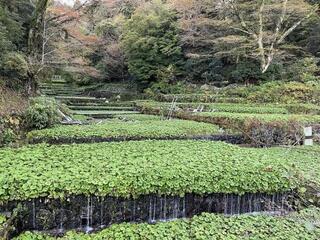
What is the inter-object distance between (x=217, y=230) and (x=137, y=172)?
153cm

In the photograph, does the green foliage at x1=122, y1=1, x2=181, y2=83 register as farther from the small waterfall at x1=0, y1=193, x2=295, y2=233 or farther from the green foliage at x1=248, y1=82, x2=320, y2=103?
the small waterfall at x1=0, y1=193, x2=295, y2=233

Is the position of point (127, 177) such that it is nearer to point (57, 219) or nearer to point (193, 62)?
point (57, 219)

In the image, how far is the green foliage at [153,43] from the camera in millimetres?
25344

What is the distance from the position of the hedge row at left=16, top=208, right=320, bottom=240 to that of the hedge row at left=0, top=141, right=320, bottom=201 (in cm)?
58

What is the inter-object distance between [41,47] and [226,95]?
11433mm

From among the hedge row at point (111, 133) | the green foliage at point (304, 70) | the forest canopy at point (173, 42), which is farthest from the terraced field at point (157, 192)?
the green foliage at point (304, 70)

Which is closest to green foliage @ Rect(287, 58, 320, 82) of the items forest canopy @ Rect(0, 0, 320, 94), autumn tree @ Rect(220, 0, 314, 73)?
forest canopy @ Rect(0, 0, 320, 94)

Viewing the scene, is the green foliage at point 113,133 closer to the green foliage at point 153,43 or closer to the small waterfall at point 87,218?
the small waterfall at point 87,218

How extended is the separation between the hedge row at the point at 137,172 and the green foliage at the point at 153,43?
19.1 metres

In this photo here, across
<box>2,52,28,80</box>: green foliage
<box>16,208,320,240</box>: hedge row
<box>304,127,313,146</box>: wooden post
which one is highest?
<box>2,52,28,80</box>: green foliage

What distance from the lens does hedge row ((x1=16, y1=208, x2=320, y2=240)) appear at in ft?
13.2

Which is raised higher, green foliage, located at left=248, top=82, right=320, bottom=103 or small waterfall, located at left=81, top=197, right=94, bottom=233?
green foliage, located at left=248, top=82, right=320, bottom=103

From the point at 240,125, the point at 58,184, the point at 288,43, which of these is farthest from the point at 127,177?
the point at 288,43

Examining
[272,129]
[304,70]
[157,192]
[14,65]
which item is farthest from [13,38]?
[304,70]
